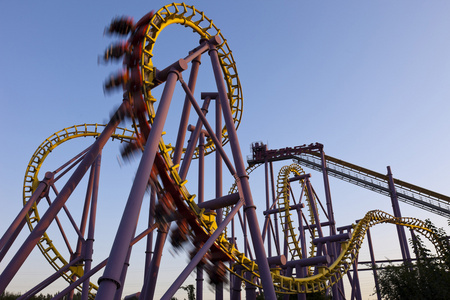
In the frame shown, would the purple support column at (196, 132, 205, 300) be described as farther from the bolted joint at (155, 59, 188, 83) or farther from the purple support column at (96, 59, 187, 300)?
the purple support column at (96, 59, 187, 300)

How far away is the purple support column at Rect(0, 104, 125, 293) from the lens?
6.48 metres

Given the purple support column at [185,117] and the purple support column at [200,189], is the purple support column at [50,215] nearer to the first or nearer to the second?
the purple support column at [185,117]

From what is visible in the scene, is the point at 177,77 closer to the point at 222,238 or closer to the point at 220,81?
the point at 220,81

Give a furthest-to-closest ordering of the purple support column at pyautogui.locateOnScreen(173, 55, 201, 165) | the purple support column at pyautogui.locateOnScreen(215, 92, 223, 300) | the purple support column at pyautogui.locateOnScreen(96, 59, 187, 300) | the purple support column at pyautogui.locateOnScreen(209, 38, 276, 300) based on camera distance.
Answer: the purple support column at pyautogui.locateOnScreen(215, 92, 223, 300) → the purple support column at pyautogui.locateOnScreen(173, 55, 201, 165) → the purple support column at pyautogui.locateOnScreen(209, 38, 276, 300) → the purple support column at pyautogui.locateOnScreen(96, 59, 187, 300)

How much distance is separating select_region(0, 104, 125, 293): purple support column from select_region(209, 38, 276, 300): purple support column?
2.01 m

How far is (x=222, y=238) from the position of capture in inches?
306

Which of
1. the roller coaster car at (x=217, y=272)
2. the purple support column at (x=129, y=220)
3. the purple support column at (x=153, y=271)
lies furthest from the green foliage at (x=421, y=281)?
the purple support column at (x=129, y=220)

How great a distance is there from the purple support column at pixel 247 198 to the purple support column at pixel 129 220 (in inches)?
68.7

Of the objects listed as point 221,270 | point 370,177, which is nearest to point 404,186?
point 370,177

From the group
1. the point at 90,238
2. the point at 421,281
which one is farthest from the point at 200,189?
the point at 421,281

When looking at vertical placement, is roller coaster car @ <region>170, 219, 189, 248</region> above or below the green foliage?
above

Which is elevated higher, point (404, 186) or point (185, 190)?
point (404, 186)

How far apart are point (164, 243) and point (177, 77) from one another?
3.13 meters

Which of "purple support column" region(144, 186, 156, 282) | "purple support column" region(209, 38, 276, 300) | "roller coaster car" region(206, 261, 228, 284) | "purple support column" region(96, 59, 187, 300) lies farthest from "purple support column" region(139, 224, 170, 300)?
"purple support column" region(96, 59, 187, 300)
